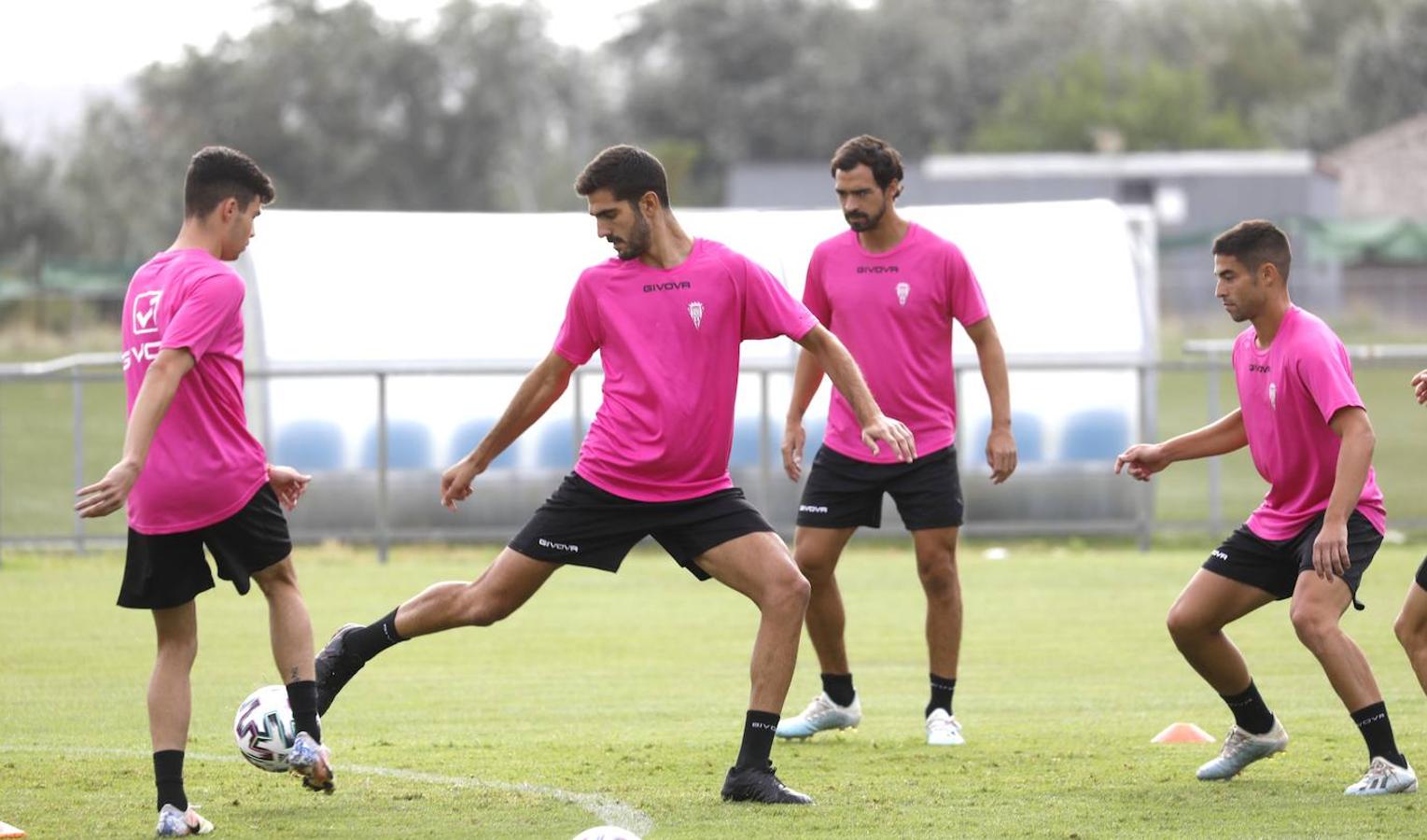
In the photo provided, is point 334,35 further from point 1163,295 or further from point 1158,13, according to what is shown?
point 1158,13

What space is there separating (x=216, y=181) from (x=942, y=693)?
3.96m

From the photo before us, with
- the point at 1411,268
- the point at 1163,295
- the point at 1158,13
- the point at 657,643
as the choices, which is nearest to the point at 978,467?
the point at 657,643

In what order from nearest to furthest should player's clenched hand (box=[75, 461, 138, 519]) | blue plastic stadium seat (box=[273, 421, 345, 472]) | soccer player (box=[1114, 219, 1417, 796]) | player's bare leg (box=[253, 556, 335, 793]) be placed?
player's clenched hand (box=[75, 461, 138, 519]) < player's bare leg (box=[253, 556, 335, 793]) < soccer player (box=[1114, 219, 1417, 796]) < blue plastic stadium seat (box=[273, 421, 345, 472])

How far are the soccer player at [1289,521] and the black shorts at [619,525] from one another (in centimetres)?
182

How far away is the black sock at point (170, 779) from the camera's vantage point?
677 cm

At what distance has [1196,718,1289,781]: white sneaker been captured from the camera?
7980mm

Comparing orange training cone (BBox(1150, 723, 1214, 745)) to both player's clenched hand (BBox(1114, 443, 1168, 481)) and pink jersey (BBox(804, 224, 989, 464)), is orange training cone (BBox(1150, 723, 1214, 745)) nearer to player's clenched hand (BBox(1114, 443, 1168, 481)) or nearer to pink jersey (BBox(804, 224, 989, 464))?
player's clenched hand (BBox(1114, 443, 1168, 481))

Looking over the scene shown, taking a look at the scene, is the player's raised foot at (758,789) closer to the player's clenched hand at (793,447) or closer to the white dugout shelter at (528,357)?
the player's clenched hand at (793,447)

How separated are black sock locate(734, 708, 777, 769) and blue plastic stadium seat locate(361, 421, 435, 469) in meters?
11.8

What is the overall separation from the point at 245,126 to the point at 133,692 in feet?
224

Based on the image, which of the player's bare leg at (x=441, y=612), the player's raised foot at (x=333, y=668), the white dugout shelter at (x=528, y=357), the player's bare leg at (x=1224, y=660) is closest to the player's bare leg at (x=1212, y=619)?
the player's bare leg at (x=1224, y=660)

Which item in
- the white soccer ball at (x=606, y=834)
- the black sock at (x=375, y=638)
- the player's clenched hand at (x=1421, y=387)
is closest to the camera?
the white soccer ball at (x=606, y=834)

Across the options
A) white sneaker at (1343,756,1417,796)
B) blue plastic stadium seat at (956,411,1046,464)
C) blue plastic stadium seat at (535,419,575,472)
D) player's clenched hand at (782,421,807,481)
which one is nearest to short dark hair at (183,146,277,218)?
player's clenched hand at (782,421,807,481)

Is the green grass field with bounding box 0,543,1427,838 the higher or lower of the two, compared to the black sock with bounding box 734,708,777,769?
lower
